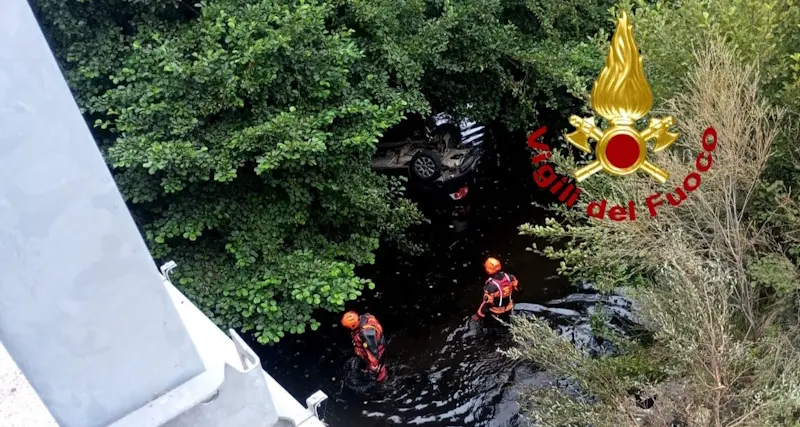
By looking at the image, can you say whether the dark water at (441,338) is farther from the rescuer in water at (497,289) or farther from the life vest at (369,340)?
the life vest at (369,340)

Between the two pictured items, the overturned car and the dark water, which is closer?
the dark water

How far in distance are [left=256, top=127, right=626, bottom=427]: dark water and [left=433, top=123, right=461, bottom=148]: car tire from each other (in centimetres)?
148

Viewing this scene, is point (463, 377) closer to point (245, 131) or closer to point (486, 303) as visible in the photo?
point (486, 303)

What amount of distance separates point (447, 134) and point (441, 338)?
4596mm

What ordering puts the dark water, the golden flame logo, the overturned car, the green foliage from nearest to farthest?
the golden flame logo
the green foliage
the dark water
the overturned car

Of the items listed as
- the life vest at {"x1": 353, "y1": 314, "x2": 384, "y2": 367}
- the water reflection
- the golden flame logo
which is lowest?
the water reflection

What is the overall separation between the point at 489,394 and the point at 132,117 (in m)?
5.28

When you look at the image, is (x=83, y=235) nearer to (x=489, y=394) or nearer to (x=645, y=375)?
(x=645, y=375)

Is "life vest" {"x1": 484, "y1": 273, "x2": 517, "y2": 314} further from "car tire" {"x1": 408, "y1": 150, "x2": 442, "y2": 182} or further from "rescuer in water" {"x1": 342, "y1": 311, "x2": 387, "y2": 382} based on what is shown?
"car tire" {"x1": 408, "y1": 150, "x2": 442, "y2": 182}

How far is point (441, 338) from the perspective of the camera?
8289 mm

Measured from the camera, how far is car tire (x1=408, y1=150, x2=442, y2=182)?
10.6 m

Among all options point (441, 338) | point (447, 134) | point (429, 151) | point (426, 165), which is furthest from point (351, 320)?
point (447, 134)

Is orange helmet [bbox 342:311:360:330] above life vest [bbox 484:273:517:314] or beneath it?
above

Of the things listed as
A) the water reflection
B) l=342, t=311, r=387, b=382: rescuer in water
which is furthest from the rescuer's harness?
l=342, t=311, r=387, b=382: rescuer in water
